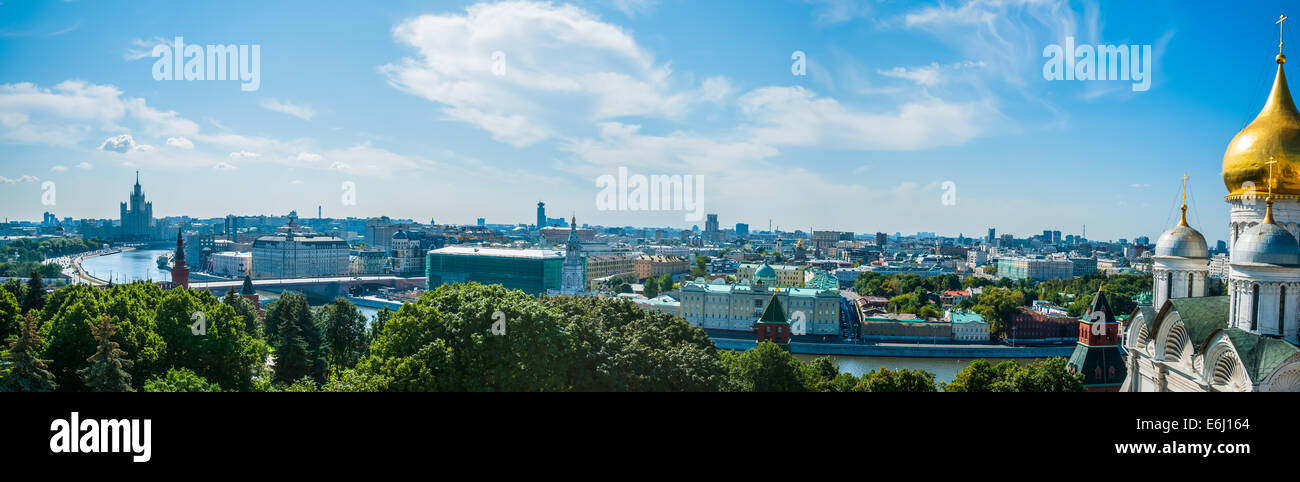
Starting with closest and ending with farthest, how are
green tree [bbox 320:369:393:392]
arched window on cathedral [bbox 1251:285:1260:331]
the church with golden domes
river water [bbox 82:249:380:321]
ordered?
green tree [bbox 320:369:393:392]
the church with golden domes
arched window on cathedral [bbox 1251:285:1260:331]
river water [bbox 82:249:380:321]

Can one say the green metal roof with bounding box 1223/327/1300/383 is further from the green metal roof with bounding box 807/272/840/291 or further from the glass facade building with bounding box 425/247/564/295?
Result: the glass facade building with bounding box 425/247/564/295

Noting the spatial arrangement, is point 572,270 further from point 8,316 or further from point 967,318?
point 8,316

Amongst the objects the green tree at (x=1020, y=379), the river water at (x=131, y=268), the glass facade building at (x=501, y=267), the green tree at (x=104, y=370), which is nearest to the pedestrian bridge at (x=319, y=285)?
the river water at (x=131, y=268)

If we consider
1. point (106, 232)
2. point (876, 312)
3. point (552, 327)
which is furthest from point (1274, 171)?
point (106, 232)

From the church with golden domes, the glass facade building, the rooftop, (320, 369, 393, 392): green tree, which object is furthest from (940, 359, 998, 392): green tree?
the rooftop

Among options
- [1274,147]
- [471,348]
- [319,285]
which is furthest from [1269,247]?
[319,285]
